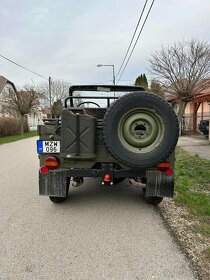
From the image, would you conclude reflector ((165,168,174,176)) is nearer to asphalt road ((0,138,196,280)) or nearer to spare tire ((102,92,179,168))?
spare tire ((102,92,179,168))

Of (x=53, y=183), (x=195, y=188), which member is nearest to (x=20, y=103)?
(x=195, y=188)

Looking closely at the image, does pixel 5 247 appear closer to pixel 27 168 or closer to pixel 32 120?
pixel 27 168

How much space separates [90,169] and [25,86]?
37109mm

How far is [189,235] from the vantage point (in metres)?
3.50

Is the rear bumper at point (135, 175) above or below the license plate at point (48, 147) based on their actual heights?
below

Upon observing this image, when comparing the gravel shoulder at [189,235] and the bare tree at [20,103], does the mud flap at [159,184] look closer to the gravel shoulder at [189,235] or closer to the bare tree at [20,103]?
the gravel shoulder at [189,235]

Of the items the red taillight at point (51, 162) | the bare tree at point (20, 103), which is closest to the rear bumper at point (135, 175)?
the red taillight at point (51, 162)

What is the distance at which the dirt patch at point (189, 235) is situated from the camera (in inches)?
112

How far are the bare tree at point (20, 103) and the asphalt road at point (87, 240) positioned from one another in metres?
27.9

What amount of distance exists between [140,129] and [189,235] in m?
1.58

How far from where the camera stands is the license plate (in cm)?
432

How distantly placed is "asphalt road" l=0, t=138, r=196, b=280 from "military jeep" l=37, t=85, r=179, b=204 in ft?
1.62

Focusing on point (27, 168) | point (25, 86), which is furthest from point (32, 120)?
point (27, 168)

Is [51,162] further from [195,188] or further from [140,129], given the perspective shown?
[195,188]
